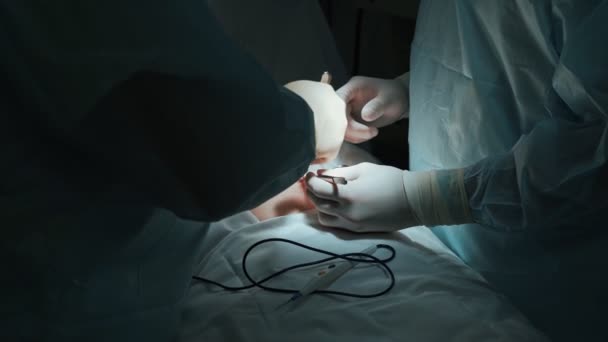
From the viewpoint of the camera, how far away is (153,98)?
0.59m

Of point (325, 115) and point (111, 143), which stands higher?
point (111, 143)

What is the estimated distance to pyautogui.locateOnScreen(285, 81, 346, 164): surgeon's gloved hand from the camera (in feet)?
3.90

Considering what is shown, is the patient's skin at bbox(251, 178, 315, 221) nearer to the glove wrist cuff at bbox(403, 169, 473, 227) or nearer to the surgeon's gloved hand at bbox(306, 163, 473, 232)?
the surgeon's gloved hand at bbox(306, 163, 473, 232)

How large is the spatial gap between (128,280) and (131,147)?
297mm

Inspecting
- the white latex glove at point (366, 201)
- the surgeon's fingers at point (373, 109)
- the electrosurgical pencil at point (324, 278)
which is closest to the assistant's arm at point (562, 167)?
the white latex glove at point (366, 201)

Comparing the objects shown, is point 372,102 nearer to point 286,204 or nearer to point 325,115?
point 325,115

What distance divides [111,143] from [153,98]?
84mm

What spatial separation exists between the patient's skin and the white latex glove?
13cm

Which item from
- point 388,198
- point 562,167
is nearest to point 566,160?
point 562,167

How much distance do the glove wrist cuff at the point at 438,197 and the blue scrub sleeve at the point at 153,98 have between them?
0.54 meters

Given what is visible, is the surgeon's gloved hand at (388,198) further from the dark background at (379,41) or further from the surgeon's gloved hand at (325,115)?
the dark background at (379,41)

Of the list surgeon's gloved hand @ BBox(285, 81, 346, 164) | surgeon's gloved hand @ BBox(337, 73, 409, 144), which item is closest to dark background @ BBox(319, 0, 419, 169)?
surgeon's gloved hand @ BBox(337, 73, 409, 144)

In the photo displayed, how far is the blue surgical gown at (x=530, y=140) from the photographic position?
0.84 metres

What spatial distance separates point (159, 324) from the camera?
34.2 inches
